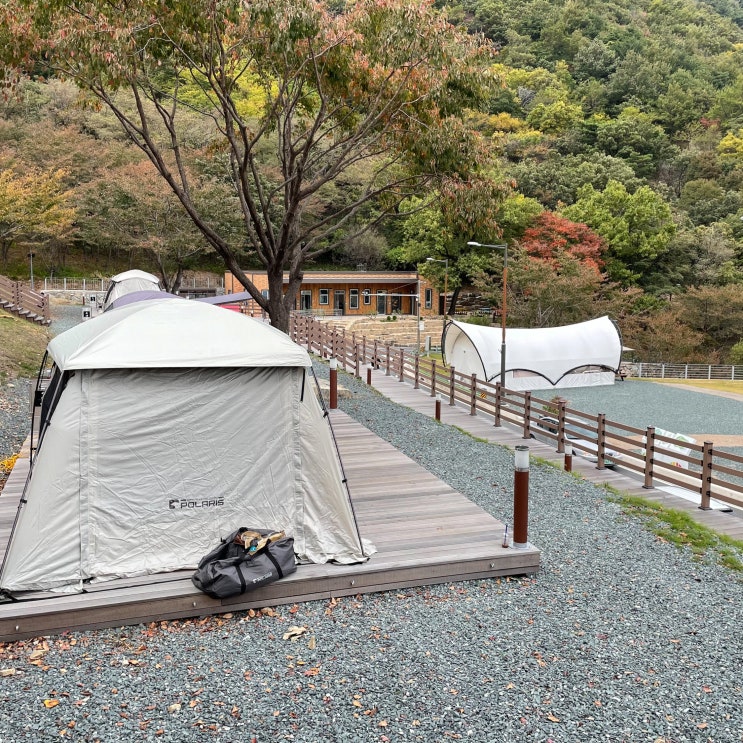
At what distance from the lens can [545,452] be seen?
12125 millimetres

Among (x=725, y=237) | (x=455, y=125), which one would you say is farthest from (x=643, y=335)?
(x=455, y=125)

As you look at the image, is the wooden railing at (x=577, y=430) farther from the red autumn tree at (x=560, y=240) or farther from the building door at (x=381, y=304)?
the building door at (x=381, y=304)

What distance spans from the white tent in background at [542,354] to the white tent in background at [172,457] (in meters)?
21.5

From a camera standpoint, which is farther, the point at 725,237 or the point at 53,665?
the point at 725,237

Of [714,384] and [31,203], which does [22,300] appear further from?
[714,384]

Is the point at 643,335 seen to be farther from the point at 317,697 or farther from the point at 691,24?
the point at 691,24

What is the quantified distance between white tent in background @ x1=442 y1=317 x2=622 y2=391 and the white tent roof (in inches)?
847

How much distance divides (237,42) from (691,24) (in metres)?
107

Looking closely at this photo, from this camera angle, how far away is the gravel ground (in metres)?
3.42

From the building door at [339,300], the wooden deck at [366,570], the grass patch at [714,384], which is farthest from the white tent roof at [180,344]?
the building door at [339,300]

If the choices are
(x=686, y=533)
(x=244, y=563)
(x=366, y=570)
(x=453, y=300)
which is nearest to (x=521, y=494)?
(x=366, y=570)

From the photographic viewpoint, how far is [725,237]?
44031 mm

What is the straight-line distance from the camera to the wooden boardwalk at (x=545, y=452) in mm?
8461

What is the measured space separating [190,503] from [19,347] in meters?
14.7
